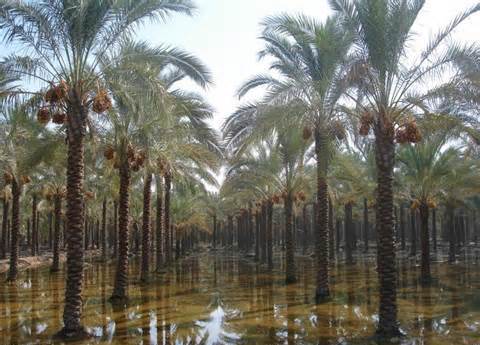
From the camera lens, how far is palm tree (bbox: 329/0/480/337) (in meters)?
12.1

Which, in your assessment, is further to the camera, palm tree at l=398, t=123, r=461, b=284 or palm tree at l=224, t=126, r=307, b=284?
palm tree at l=224, t=126, r=307, b=284

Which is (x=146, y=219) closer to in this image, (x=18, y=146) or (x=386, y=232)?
(x=18, y=146)

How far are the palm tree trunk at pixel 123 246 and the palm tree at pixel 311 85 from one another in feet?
13.1

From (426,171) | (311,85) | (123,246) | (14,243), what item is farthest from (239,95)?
(14,243)

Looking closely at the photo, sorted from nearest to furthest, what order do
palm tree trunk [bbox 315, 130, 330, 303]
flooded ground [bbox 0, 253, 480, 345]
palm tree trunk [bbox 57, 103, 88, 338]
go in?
flooded ground [bbox 0, 253, 480, 345] → palm tree trunk [bbox 57, 103, 88, 338] → palm tree trunk [bbox 315, 130, 330, 303]

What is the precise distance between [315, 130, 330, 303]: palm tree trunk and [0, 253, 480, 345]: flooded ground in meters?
0.53

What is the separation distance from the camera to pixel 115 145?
18.4 metres

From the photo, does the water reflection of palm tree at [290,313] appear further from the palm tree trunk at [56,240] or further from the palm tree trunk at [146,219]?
the palm tree trunk at [56,240]

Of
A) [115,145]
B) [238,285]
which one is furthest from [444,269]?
[115,145]

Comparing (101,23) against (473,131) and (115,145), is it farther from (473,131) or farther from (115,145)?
(473,131)

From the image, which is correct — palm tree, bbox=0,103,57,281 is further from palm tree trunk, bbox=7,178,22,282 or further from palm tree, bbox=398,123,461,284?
palm tree, bbox=398,123,461,284

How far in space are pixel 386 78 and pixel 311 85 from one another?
324 cm

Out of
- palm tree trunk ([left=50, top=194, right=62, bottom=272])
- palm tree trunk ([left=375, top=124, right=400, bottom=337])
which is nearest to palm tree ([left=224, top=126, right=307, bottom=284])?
palm tree trunk ([left=375, top=124, right=400, bottom=337])

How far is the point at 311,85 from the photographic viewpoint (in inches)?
609
